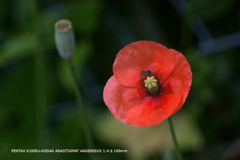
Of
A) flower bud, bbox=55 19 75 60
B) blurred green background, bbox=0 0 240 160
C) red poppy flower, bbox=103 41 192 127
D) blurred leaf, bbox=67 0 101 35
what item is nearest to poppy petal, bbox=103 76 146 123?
red poppy flower, bbox=103 41 192 127

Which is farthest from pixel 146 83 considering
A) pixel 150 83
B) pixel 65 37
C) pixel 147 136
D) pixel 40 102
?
pixel 40 102

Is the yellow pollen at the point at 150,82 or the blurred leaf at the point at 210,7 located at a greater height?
the blurred leaf at the point at 210,7

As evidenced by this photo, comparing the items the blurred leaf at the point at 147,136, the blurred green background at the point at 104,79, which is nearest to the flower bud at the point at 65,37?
the blurred green background at the point at 104,79

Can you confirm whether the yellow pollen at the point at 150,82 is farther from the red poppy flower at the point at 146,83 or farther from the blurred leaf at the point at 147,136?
the blurred leaf at the point at 147,136

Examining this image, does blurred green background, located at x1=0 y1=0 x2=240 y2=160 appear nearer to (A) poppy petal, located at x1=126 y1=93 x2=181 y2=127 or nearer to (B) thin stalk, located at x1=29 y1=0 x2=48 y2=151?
(B) thin stalk, located at x1=29 y1=0 x2=48 y2=151

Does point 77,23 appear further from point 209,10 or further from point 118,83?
point 118,83
